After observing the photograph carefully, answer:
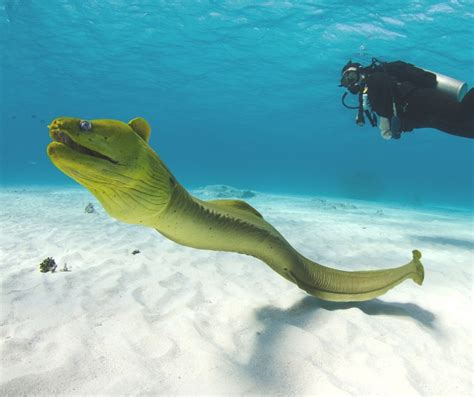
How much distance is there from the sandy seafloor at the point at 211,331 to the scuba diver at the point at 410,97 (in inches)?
→ 107

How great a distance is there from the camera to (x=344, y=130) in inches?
2062

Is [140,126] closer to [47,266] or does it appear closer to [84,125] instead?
[84,125]

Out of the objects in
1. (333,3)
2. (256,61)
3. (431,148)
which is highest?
(333,3)

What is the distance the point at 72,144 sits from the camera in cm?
174

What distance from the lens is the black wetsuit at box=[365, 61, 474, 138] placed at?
5594mm

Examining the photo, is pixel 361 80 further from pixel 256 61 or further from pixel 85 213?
pixel 256 61

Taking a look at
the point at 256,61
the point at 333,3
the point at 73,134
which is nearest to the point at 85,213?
the point at 73,134

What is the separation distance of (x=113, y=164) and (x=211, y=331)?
179cm

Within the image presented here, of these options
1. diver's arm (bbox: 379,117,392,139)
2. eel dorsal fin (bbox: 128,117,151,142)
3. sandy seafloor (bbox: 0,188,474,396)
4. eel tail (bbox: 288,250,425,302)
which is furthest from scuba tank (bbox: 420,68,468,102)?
eel dorsal fin (bbox: 128,117,151,142)

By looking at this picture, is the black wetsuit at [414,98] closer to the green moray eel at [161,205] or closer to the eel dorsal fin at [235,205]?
the green moray eel at [161,205]

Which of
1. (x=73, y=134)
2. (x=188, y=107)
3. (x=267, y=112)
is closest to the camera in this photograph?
(x=73, y=134)

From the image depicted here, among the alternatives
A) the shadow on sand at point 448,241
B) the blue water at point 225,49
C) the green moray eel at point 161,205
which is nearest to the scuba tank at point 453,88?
the shadow on sand at point 448,241

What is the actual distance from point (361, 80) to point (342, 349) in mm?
5004

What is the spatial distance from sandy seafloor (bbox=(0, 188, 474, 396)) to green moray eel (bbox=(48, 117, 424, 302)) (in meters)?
0.38
